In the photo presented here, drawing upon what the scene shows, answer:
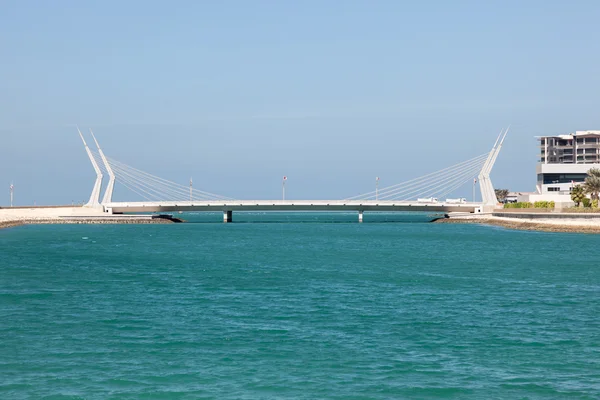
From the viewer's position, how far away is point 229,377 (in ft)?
65.2

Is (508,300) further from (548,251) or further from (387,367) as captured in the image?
(548,251)

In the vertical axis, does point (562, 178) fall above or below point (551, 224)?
above

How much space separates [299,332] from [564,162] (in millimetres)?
163467

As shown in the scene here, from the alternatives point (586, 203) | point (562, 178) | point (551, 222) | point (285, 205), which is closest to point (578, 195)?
point (586, 203)

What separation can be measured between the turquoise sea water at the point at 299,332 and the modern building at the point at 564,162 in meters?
98.9

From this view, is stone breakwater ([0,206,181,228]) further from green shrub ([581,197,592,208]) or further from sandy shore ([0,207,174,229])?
green shrub ([581,197,592,208])

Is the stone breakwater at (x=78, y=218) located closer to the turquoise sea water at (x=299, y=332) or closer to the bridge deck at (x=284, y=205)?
the bridge deck at (x=284, y=205)

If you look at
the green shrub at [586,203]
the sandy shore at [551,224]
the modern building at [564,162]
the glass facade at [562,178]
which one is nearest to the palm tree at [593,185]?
the green shrub at [586,203]

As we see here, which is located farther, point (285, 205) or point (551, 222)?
point (285, 205)

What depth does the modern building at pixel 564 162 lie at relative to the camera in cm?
14475

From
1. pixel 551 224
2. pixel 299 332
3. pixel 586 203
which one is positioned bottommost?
pixel 299 332

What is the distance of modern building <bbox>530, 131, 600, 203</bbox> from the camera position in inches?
5699

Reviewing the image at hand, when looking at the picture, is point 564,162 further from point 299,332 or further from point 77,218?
point 299,332

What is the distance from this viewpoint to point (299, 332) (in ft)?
84.3
